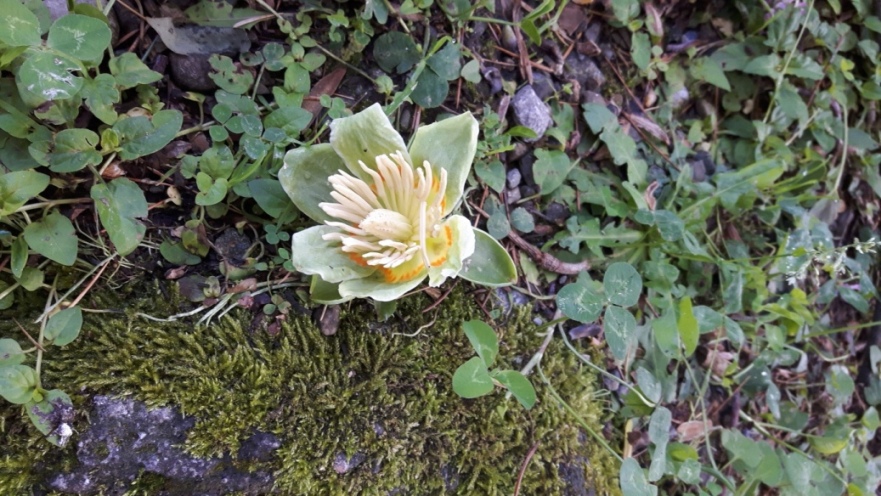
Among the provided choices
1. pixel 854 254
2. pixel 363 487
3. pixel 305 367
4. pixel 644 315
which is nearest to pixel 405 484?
pixel 363 487

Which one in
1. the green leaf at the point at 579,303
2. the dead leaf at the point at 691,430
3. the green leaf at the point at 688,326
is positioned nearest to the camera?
the green leaf at the point at 579,303

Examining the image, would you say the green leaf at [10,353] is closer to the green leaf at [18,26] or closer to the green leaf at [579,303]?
the green leaf at [18,26]

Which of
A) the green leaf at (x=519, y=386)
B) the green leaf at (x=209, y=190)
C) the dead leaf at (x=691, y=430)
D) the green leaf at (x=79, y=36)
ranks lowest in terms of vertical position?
the dead leaf at (x=691, y=430)

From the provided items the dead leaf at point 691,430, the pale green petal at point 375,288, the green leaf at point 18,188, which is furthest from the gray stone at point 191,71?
the dead leaf at point 691,430

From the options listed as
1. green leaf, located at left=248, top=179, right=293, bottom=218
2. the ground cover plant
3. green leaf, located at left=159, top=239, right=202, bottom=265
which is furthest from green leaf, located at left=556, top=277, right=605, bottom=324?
green leaf, located at left=159, top=239, right=202, bottom=265

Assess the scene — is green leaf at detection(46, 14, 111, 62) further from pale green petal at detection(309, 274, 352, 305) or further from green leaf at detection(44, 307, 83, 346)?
pale green petal at detection(309, 274, 352, 305)

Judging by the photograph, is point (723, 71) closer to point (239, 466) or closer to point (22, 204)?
point (239, 466)

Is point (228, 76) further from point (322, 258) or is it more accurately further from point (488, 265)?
point (488, 265)
